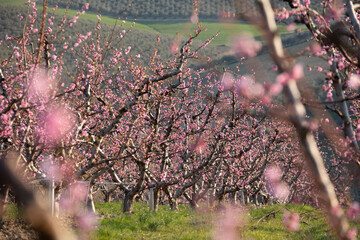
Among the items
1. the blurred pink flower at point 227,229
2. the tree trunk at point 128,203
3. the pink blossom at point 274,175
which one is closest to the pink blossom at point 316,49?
the blurred pink flower at point 227,229

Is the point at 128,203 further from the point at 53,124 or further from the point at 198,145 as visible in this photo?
the point at 53,124

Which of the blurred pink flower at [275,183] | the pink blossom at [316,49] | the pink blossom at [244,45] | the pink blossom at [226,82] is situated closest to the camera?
the pink blossom at [244,45]

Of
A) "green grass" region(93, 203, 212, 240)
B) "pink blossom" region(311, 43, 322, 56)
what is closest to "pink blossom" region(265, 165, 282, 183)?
Answer: "green grass" region(93, 203, 212, 240)

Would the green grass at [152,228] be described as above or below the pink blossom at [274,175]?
below

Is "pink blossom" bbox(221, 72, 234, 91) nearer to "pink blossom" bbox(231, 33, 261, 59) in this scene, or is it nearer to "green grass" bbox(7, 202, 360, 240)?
"green grass" bbox(7, 202, 360, 240)

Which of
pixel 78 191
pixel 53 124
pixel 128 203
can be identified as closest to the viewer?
pixel 53 124

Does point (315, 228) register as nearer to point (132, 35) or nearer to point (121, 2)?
point (132, 35)

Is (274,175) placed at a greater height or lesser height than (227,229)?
greater

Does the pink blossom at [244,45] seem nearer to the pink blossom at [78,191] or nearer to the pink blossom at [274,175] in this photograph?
the pink blossom at [78,191]

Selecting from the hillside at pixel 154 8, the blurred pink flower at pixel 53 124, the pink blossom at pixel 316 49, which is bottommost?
the pink blossom at pixel 316 49

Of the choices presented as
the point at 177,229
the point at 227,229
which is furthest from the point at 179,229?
the point at 227,229

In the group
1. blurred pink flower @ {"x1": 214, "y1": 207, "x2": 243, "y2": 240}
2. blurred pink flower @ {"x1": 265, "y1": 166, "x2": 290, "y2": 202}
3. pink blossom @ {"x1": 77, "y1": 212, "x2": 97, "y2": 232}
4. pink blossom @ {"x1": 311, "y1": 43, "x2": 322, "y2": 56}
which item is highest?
blurred pink flower @ {"x1": 265, "y1": 166, "x2": 290, "y2": 202}

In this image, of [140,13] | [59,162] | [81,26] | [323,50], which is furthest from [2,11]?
[323,50]

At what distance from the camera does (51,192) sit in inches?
320
